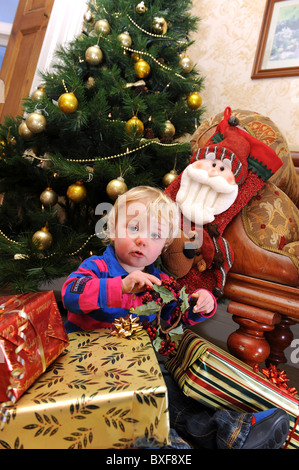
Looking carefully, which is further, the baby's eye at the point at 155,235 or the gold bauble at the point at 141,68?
the gold bauble at the point at 141,68

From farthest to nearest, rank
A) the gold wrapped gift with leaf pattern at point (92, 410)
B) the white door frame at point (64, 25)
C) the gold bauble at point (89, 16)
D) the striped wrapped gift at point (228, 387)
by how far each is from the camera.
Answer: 1. the white door frame at point (64, 25)
2. the gold bauble at point (89, 16)
3. the striped wrapped gift at point (228, 387)
4. the gold wrapped gift with leaf pattern at point (92, 410)

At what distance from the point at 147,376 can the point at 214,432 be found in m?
0.23

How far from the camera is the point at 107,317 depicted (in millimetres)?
815

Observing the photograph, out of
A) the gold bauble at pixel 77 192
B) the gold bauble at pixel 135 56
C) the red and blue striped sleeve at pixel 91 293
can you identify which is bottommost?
the red and blue striped sleeve at pixel 91 293

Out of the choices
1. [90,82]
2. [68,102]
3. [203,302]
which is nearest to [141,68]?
[90,82]

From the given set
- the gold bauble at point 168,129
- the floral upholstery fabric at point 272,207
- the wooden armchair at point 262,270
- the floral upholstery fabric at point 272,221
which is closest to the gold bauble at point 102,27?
the gold bauble at point 168,129

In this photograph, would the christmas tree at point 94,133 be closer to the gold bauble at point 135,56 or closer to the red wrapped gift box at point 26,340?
the gold bauble at point 135,56

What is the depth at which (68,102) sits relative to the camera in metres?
1.10

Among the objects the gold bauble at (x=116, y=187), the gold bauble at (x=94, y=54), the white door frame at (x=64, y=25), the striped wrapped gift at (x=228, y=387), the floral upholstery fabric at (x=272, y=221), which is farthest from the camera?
the white door frame at (x=64, y=25)

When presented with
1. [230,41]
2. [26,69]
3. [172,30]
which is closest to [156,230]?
[172,30]

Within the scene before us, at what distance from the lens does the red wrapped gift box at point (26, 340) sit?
1.63 ft

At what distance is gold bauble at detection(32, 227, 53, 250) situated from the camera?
1139 mm

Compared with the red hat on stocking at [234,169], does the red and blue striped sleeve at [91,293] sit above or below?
below
